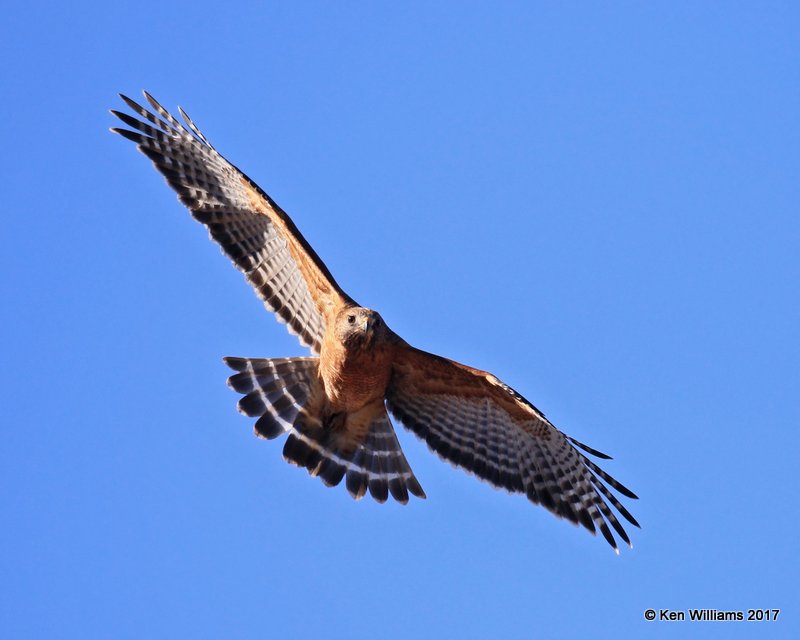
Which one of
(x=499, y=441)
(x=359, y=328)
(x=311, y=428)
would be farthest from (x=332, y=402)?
(x=499, y=441)

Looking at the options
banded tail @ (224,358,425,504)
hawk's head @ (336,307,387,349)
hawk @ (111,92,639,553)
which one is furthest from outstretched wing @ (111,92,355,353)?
hawk's head @ (336,307,387,349)

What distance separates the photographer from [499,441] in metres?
9.86

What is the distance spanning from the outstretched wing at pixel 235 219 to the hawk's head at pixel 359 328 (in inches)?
31.5

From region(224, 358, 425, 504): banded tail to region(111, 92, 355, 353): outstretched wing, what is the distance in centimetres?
39

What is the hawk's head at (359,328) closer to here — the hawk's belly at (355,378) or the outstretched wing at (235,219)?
the hawk's belly at (355,378)

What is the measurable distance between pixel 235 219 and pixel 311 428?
215 centimetres

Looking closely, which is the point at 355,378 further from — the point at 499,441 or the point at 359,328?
the point at 499,441

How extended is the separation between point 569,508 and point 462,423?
1.30 metres

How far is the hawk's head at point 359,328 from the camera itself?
865 cm

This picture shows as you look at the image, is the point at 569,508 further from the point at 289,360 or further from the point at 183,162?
the point at 183,162

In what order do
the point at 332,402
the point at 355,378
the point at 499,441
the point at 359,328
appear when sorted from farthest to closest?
the point at 499,441 → the point at 332,402 → the point at 355,378 → the point at 359,328

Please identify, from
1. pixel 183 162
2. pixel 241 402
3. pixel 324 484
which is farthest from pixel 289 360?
→ pixel 183 162

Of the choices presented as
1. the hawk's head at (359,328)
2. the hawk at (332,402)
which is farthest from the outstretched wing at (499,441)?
the hawk's head at (359,328)

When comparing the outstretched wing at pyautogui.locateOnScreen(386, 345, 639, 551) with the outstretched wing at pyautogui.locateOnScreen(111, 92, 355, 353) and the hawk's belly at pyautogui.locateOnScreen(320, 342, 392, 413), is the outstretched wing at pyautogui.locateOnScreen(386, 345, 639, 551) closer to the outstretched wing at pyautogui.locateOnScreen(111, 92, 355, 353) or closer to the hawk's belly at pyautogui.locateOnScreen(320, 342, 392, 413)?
the hawk's belly at pyautogui.locateOnScreen(320, 342, 392, 413)
